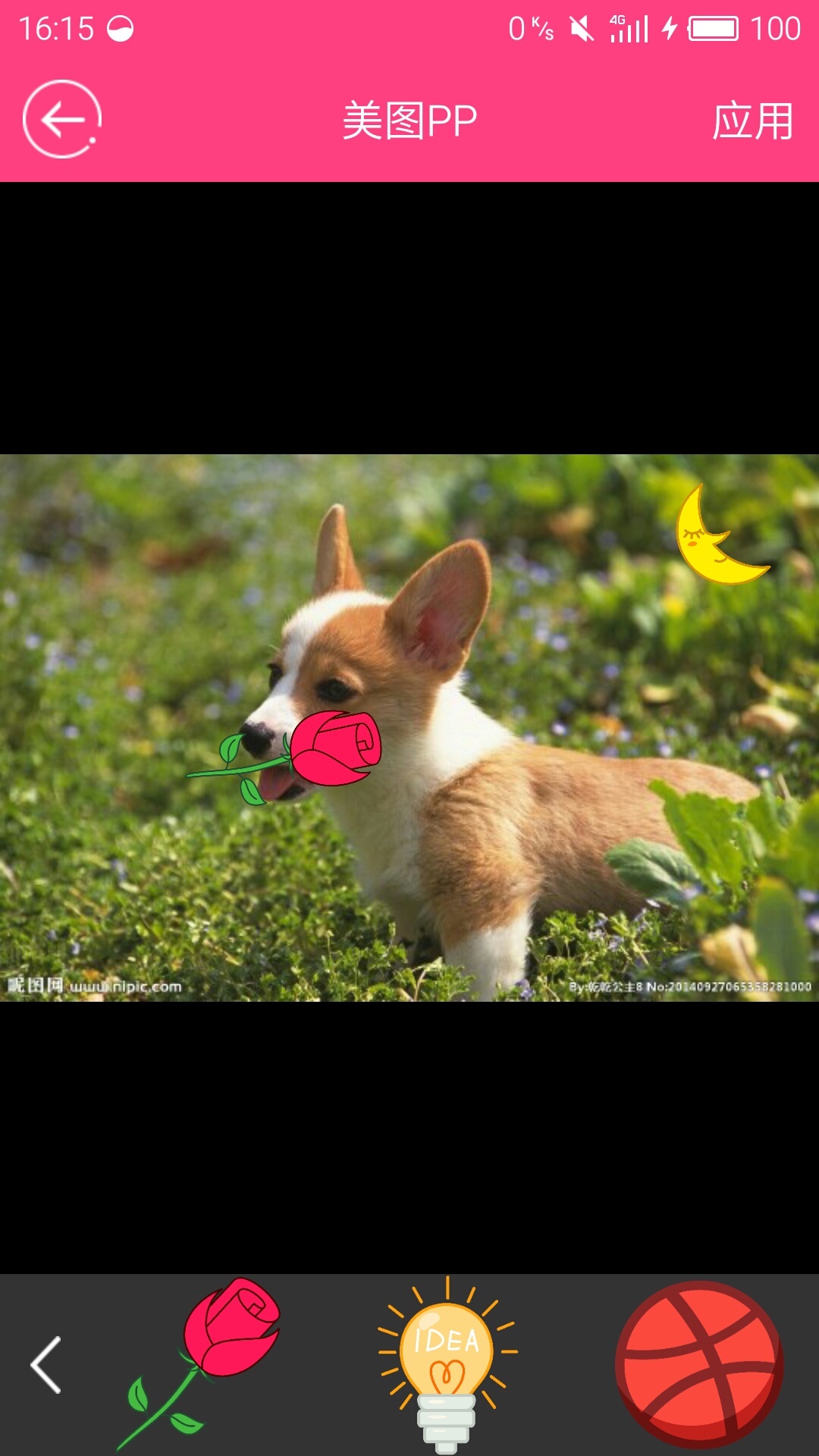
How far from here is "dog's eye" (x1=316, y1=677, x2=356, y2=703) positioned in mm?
3320

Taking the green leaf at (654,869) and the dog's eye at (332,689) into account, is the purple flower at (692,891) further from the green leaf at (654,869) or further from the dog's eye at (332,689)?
the dog's eye at (332,689)

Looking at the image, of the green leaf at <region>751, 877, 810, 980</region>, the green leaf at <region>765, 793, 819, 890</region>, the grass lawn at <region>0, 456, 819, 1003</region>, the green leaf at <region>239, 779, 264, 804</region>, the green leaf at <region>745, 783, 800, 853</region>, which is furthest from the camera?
the grass lawn at <region>0, 456, 819, 1003</region>

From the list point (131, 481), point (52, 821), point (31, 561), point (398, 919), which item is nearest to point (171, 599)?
point (31, 561)

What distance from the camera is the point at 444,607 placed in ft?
10.9

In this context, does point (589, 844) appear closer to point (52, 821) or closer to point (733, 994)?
point (733, 994)

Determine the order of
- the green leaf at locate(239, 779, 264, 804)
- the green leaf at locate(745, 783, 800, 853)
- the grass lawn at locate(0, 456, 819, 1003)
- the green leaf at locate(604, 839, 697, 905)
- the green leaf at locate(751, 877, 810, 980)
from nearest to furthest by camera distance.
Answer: the green leaf at locate(751, 877, 810, 980) < the green leaf at locate(745, 783, 800, 853) < the green leaf at locate(604, 839, 697, 905) < the green leaf at locate(239, 779, 264, 804) < the grass lawn at locate(0, 456, 819, 1003)

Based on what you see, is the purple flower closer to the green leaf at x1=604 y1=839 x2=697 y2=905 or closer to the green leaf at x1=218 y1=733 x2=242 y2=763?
→ the green leaf at x1=604 y1=839 x2=697 y2=905

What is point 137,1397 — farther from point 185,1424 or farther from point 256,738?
point 256,738

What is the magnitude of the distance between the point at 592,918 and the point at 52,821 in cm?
191

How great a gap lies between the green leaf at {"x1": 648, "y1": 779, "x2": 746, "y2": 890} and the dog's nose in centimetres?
91

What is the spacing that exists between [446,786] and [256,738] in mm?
513

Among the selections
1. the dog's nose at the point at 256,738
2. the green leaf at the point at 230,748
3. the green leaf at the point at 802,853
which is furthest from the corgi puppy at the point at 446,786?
the green leaf at the point at 802,853

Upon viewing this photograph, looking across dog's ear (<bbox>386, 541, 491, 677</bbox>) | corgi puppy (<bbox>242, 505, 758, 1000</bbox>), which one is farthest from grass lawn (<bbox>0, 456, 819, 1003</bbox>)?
dog's ear (<bbox>386, 541, 491, 677</bbox>)
